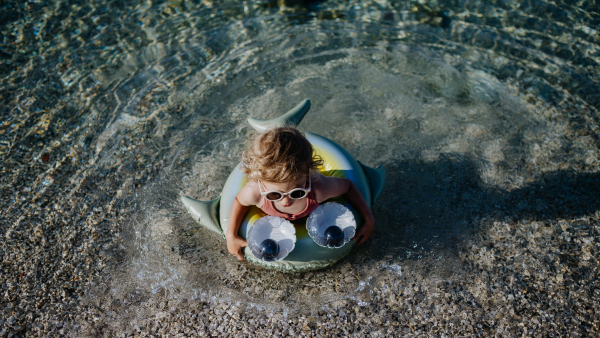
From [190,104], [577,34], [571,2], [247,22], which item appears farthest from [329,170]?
[571,2]

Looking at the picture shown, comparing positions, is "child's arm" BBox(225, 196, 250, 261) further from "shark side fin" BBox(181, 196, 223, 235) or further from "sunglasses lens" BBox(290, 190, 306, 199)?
"sunglasses lens" BBox(290, 190, 306, 199)

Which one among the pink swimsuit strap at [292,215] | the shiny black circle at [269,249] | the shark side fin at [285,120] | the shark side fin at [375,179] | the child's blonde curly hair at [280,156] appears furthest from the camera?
the shark side fin at [285,120]

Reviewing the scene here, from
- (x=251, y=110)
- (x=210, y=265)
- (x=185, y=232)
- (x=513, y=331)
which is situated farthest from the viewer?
(x=251, y=110)

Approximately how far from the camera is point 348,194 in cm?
257

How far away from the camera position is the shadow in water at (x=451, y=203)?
297 centimetres

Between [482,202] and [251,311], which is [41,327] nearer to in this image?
[251,311]

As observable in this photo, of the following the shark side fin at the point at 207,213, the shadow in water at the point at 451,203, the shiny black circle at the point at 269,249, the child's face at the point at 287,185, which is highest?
the child's face at the point at 287,185

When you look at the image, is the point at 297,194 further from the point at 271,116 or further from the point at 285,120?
the point at 271,116

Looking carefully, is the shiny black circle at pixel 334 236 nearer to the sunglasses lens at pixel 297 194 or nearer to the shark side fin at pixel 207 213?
the sunglasses lens at pixel 297 194

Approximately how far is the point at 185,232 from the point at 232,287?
609 millimetres

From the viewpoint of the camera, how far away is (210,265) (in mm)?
2900

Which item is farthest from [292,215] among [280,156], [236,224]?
[280,156]

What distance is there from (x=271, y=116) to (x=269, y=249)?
1.82 metres

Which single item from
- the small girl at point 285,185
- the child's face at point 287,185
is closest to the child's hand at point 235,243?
the small girl at point 285,185
